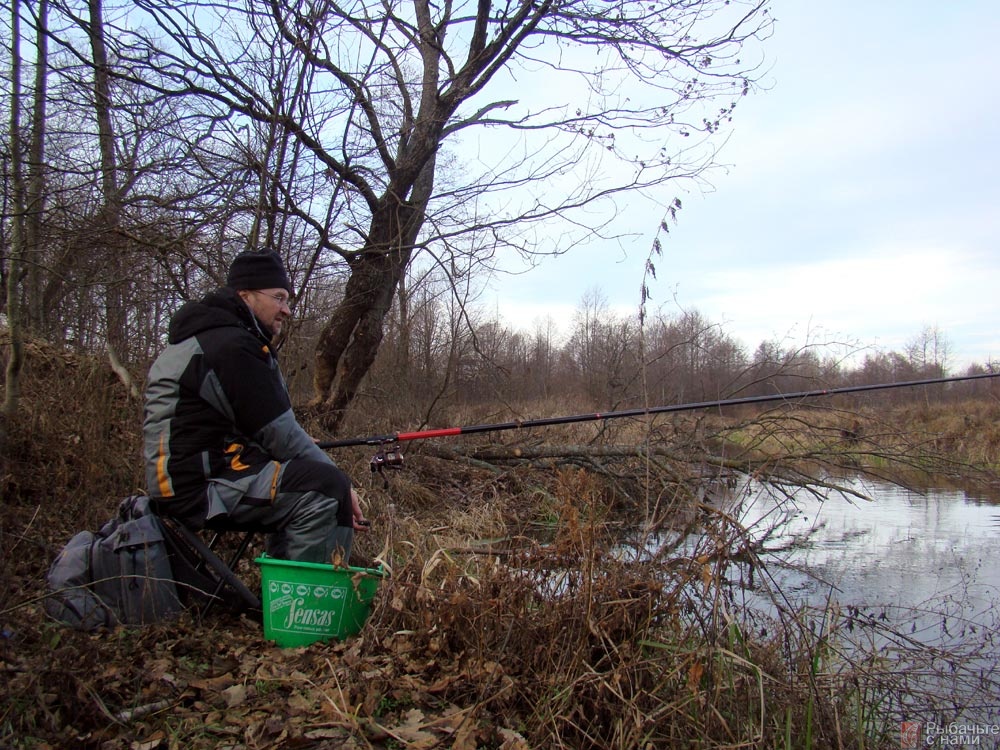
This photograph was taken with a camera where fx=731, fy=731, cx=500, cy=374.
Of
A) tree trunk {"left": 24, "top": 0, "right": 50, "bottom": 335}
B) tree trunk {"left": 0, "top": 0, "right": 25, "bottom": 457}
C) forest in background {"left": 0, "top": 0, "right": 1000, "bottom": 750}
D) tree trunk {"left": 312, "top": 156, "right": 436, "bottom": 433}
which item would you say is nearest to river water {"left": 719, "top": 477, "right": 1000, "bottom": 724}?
forest in background {"left": 0, "top": 0, "right": 1000, "bottom": 750}

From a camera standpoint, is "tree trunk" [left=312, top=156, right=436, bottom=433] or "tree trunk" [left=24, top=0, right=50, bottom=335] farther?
"tree trunk" [left=312, top=156, right=436, bottom=433]

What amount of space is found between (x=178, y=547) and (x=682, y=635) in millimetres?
2154

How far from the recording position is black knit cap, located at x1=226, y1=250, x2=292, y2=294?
11.4 ft

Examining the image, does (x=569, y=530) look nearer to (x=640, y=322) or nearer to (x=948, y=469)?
(x=640, y=322)

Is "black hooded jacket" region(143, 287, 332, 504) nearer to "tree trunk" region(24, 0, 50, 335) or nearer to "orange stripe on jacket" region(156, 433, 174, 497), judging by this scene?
"orange stripe on jacket" region(156, 433, 174, 497)

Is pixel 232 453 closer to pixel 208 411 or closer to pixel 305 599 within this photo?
pixel 208 411

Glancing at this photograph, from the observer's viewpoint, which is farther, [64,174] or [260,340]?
[64,174]

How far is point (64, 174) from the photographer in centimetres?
539

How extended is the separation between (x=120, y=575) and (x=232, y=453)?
0.66 metres

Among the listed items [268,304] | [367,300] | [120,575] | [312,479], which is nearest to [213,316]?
[268,304]

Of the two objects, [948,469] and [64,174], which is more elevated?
[64,174]

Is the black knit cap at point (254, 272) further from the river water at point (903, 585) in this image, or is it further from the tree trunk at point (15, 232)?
the river water at point (903, 585)

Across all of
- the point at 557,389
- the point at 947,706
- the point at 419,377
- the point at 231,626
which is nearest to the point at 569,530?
the point at 231,626

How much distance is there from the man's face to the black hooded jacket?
0.76ft
